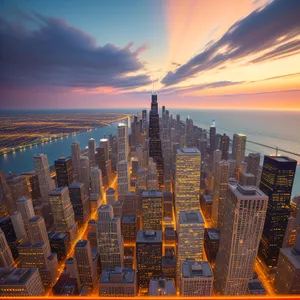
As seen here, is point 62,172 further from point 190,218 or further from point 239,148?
point 239,148

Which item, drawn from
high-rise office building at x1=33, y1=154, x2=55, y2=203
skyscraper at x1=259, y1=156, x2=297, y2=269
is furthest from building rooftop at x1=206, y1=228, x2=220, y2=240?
high-rise office building at x1=33, y1=154, x2=55, y2=203

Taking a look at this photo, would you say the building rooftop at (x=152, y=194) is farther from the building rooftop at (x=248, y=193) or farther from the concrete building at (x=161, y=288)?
the building rooftop at (x=248, y=193)

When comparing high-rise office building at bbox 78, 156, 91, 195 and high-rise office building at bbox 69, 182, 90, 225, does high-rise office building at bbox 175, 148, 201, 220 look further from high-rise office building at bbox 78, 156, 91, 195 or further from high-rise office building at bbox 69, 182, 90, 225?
high-rise office building at bbox 78, 156, 91, 195

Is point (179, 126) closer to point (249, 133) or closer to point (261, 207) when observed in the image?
point (249, 133)

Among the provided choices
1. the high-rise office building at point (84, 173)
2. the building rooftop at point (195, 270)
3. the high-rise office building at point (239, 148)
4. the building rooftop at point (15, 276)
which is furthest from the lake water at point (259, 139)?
the building rooftop at point (15, 276)

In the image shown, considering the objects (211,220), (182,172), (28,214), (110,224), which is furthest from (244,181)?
(28,214)

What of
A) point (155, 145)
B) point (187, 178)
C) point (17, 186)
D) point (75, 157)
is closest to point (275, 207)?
point (187, 178)
